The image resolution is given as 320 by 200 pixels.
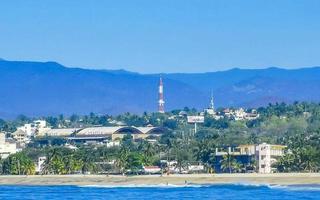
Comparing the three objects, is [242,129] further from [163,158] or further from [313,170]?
[313,170]

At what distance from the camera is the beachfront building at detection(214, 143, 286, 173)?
10556cm

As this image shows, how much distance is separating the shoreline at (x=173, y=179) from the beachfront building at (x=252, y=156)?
8.60 metres

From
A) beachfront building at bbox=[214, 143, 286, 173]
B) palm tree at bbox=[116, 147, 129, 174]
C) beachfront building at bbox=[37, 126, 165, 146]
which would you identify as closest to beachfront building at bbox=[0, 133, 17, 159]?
beachfront building at bbox=[37, 126, 165, 146]

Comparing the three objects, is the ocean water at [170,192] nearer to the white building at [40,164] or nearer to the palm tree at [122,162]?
the palm tree at [122,162]

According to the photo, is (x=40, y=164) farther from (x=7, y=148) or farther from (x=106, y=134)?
(x=106, y=134)

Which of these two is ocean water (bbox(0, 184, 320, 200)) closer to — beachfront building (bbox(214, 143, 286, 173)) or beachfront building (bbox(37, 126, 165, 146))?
beachfront building (bbox(214, 143, 286, 173))

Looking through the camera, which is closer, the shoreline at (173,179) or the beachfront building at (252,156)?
the shoreline at (173,179)

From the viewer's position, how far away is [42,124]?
18850 centimetres

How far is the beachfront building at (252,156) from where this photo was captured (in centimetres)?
10556

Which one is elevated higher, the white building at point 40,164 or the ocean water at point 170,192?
the white building at point 40,164

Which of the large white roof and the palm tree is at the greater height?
the large white roof

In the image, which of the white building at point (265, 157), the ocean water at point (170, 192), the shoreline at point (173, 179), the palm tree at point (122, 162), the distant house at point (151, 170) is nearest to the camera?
the ocean water at point (170, 192)

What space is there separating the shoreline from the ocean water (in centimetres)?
313

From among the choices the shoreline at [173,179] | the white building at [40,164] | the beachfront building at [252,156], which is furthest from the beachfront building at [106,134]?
the shoreline at [173,179]
